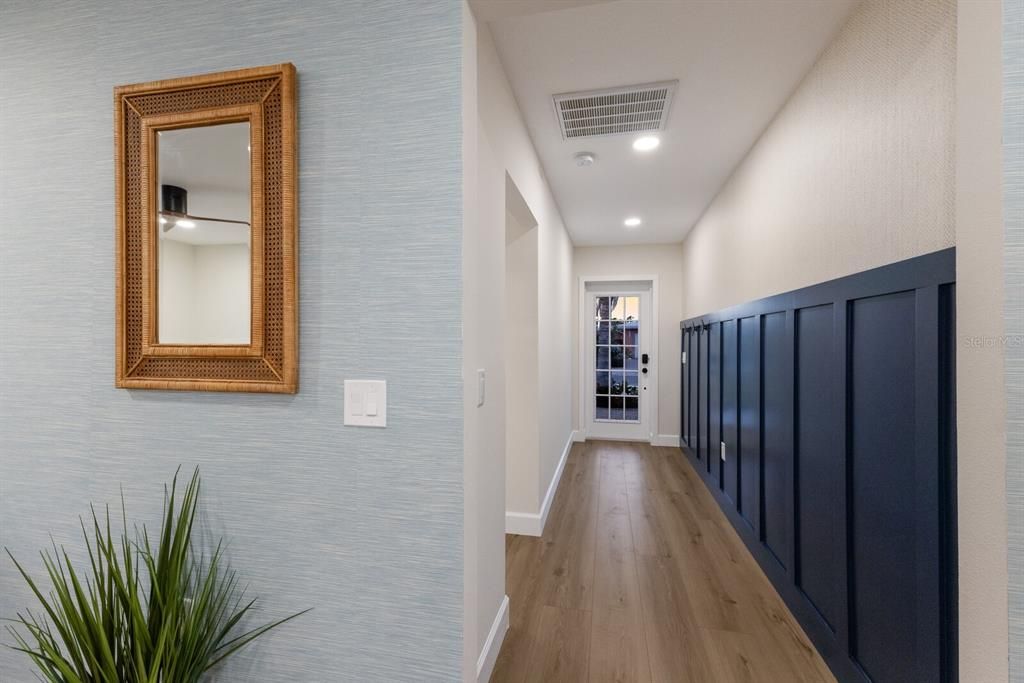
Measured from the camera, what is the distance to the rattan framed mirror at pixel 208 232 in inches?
45.6

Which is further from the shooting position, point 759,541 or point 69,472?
point 759,541

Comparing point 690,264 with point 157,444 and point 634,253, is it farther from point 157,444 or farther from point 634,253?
point 157,444

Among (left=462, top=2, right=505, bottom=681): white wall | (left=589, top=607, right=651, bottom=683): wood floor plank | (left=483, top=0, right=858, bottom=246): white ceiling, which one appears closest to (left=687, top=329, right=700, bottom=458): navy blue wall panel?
(left=483, top=0, right=858, bottom=246): white ceiling

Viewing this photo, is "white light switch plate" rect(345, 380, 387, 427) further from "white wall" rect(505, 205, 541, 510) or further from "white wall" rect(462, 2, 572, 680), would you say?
"white wall" rect(505, 205, 541, 510)

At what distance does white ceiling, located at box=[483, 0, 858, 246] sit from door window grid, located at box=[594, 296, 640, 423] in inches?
107

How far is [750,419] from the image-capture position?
99.3 inches

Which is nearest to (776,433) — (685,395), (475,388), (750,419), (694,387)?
(750,419)

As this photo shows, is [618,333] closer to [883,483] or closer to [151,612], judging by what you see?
[883,483]

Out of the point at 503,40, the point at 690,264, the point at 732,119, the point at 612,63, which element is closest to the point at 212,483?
the point at 503,40

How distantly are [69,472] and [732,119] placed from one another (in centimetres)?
310

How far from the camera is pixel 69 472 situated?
4.34 feet

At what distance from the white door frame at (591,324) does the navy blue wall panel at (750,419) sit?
264 centimetres

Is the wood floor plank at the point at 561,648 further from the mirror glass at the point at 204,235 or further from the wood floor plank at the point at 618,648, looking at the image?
the mirror glass at the point at 204,235

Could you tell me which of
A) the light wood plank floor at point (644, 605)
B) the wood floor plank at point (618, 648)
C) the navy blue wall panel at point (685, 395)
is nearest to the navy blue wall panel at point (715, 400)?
the light wood plank floor at point (644, 605)
